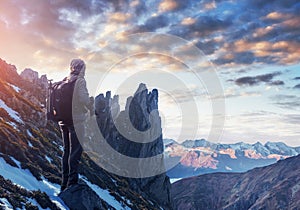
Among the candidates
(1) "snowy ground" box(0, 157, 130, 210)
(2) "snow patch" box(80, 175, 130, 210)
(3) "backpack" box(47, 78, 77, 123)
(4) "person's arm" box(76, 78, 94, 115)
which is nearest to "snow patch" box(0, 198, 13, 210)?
(1) "snowy ground" box(0, 157, 130, 210)

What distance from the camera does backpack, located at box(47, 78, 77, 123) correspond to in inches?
468

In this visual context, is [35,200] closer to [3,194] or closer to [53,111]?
[3,194]

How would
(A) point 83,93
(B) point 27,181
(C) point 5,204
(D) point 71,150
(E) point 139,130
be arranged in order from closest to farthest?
1. (C) point 5,204
2. (A) point 83,93
3. (D) point 71,150
4. (B) point 27,181
5. (E) point 139,130

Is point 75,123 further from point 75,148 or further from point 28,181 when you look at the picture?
point 28,181

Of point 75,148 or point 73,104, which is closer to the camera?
point 73,104

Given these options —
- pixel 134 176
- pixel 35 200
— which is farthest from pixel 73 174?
pixel 134 176

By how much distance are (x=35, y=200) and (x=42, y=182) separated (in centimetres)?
334

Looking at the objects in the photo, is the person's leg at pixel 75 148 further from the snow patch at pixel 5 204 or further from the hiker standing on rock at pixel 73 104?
the snow patch at pixel 5 204

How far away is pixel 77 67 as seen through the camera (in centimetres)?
1203

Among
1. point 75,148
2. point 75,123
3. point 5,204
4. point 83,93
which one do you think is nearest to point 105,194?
point 75,148

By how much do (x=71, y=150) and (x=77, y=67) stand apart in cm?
334

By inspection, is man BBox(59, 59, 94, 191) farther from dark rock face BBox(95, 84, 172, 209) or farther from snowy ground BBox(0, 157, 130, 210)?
dark rock face BBox(95, 84, 172, 209)

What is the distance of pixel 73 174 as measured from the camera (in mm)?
12930

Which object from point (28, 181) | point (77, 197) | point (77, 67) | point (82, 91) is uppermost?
point (77, 67)
